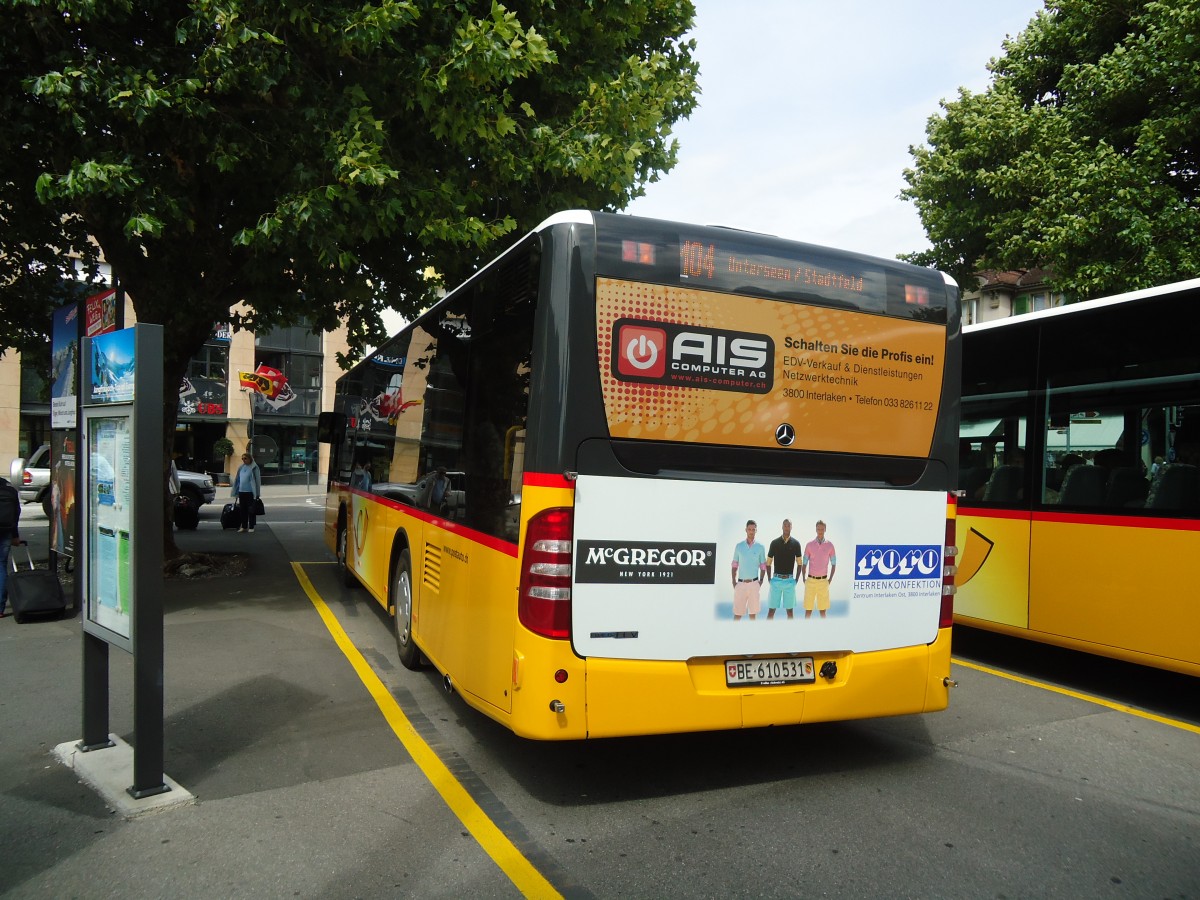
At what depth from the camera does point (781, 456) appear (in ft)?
14.7

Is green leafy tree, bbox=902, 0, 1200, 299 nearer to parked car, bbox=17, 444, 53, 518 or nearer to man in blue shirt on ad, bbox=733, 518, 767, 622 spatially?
man in blue shirt on ad, bbox=733, 518, 767, 622

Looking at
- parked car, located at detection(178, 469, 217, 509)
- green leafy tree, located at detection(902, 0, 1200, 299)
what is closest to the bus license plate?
green leafy tree, located at detection(902, 0, 1200, 299)

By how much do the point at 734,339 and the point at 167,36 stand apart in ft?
25.0

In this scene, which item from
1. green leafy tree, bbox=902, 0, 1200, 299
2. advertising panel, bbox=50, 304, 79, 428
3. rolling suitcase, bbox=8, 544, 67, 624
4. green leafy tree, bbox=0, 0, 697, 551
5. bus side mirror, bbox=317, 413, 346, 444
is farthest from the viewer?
green leafy tree, bbox=902, 0, 1200, 299

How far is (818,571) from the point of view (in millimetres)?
4555

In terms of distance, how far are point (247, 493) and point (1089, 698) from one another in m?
17.6

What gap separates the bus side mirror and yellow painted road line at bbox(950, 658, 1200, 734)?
848 cm

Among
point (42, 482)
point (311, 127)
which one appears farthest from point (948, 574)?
point (42, 482)

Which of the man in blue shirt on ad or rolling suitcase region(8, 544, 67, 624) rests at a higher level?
the man in blue shirt on ad

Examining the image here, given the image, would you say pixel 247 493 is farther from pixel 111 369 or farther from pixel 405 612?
pixel 111 369

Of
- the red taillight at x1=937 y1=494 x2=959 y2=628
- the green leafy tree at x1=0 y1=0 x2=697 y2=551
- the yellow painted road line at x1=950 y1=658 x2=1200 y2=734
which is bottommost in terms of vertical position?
the yellow painted road line at x1=950 y1=658 x2=1200 y2=734

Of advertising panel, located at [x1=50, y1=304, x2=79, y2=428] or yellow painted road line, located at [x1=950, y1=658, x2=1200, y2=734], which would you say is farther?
advertising panel, located at [x1=50, y1=304, x2=79, y2=428]

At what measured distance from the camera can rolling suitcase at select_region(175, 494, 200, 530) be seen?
19347 millimetres

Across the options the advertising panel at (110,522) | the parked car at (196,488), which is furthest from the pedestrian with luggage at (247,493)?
the advertising panel at (110,522)
